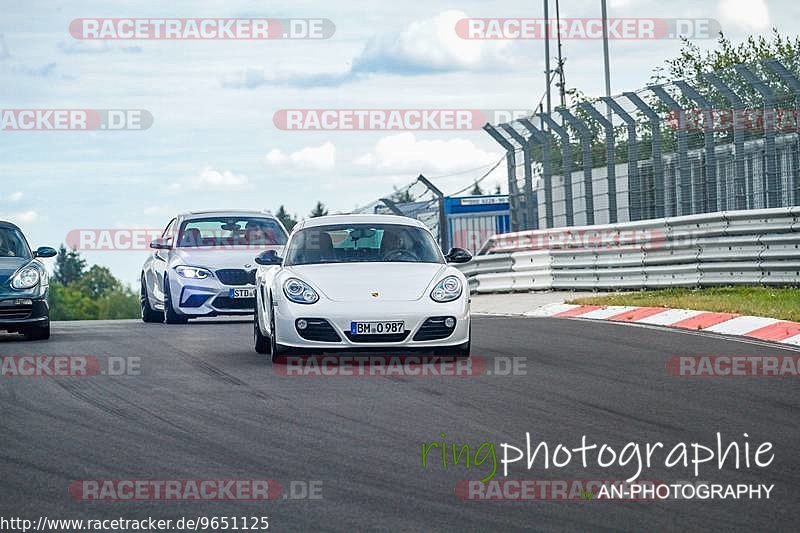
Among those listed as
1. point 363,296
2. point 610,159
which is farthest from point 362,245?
point 610,159

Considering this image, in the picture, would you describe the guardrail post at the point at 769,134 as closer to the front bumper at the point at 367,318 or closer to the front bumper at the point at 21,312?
the front bumper at the point at 367,318

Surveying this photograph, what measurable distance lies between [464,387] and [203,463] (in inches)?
132

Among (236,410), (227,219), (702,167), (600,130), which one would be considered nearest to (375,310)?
(236,410)

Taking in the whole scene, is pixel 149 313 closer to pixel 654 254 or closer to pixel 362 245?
pixel 654 254

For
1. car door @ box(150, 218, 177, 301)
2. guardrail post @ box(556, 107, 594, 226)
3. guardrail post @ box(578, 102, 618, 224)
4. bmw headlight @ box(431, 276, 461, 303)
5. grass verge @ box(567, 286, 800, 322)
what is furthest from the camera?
guardrail post @ box(556, 107, 594, 226)

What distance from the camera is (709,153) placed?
62.8 feet

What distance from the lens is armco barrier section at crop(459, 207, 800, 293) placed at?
17828 millimetres

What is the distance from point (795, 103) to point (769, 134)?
23.7 inches

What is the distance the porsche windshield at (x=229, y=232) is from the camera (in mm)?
18750

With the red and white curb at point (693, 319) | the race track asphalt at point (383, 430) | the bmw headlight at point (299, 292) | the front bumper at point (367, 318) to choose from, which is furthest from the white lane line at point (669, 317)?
the bmw headlight at point (299, 292)

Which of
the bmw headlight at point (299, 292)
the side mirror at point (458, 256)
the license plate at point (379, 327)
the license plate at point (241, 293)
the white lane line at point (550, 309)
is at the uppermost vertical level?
the side mirror at point (458, 256)

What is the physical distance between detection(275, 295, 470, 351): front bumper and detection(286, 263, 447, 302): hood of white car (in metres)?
0.09

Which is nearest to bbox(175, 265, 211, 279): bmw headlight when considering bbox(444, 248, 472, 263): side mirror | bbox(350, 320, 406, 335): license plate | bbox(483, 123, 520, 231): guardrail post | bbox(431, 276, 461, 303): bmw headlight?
bbox(444, 248, 472, 263): side mirror

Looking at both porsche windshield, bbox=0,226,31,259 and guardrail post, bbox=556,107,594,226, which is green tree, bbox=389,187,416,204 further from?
porsche windshield, bbox=0,226,31,259
